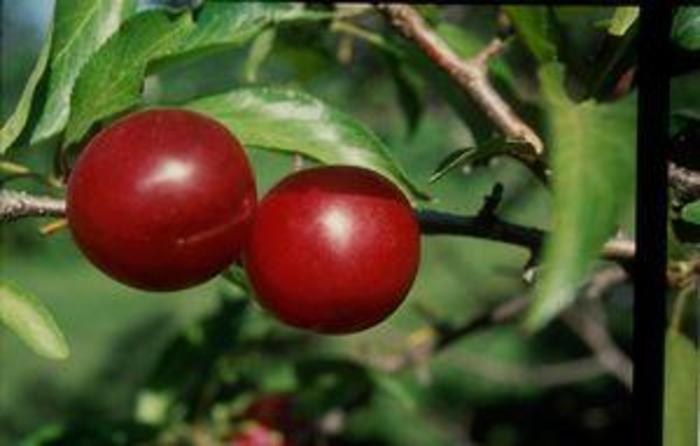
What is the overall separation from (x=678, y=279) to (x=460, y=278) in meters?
4.28

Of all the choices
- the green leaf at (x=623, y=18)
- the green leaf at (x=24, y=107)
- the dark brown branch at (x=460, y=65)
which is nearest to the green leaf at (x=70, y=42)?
the green leaf at (x=24, y=107)

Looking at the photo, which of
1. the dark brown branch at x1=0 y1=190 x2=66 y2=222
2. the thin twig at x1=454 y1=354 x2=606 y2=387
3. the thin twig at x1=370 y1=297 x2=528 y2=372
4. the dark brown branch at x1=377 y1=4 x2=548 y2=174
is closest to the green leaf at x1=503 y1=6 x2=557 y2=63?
the dark brown branch at x1=377 y1=4 x2=548 y2=174

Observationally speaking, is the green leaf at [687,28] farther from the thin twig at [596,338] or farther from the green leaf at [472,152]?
the thin twig at [596,338]

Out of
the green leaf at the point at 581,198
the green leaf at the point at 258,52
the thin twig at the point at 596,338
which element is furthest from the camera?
the thin twig at the point at 596,338

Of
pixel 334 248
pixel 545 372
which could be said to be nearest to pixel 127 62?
pixel 334 248

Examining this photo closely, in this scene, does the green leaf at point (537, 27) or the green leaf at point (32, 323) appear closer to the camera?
the green leaf at point (32, 323)

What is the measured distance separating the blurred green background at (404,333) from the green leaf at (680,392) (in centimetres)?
24

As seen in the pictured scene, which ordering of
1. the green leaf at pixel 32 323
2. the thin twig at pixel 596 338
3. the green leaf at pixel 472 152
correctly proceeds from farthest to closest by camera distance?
the thin twig at pixel 596 338, the green leaf at pixel 32 323, the green leaf at pixel 472 152

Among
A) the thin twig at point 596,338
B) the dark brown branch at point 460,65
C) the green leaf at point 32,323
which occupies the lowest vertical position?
the thin twig at point 596,338

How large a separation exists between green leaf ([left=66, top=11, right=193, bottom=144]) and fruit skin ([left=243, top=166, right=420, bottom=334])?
0.16 m

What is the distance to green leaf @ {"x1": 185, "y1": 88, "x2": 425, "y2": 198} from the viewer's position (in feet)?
3.38

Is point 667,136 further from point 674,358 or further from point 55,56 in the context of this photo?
point 55,56

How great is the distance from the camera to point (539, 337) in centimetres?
495

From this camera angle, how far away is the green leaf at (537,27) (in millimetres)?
1196
